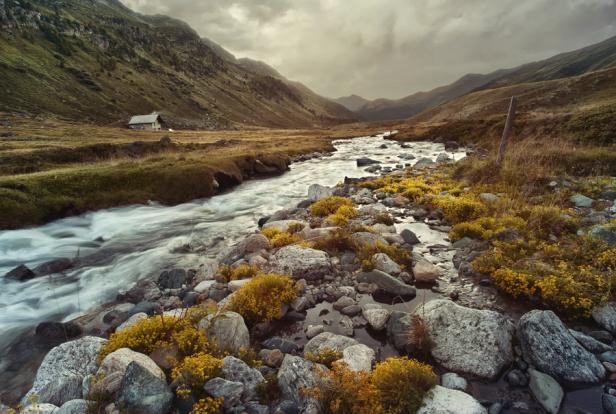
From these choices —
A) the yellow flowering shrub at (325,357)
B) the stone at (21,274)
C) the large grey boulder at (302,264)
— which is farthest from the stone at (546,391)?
the stone at (21,274)

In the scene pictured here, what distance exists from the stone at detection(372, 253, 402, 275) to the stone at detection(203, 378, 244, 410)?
559 centimetres

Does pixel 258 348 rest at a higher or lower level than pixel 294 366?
lower

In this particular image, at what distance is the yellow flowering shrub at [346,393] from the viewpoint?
4496 mm

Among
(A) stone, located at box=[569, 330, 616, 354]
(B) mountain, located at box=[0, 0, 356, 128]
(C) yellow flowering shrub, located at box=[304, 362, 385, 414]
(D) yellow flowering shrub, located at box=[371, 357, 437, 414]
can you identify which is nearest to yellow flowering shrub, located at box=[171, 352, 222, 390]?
(C) yellow flowering shrub, located at box=[304, 362, 385, 414]

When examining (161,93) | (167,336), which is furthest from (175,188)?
(161,93)

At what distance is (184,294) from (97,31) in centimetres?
20837

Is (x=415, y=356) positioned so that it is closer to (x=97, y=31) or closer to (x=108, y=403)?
(x=108, y=403)

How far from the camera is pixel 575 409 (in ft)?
15.8

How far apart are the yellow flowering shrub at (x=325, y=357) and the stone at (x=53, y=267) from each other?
12075 millimetres

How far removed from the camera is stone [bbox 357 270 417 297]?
27.6 feet

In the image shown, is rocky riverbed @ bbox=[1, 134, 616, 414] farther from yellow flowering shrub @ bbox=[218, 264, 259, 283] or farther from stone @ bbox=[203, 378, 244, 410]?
yellow flowering shrub @ bbox=[218, 264, 259, 283]

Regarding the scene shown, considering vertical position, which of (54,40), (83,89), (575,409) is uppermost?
(54,40)

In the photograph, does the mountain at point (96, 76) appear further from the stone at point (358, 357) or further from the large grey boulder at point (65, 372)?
the stone at point (358, 357)

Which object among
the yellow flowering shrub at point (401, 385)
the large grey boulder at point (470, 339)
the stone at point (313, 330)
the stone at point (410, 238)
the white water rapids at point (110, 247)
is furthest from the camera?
the stone at point (410, 238)
